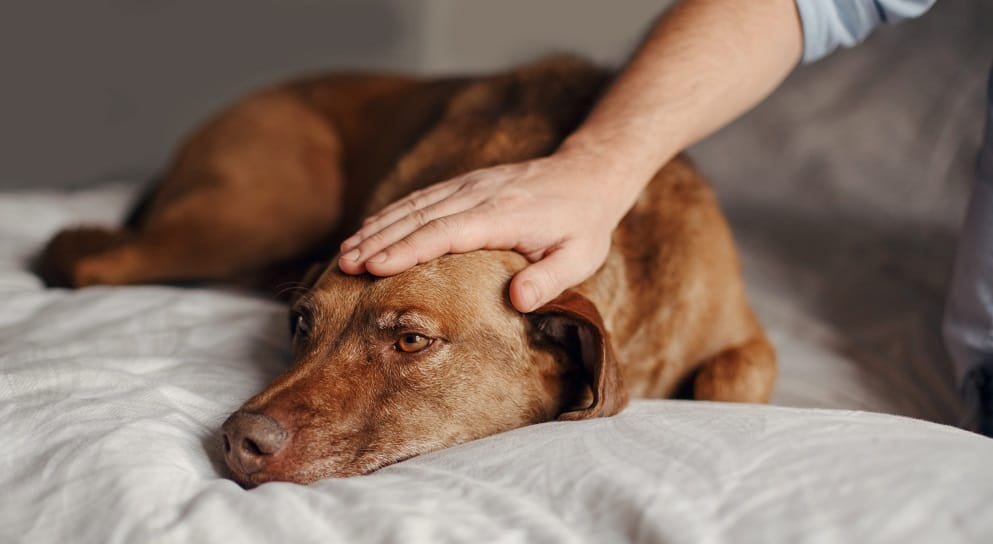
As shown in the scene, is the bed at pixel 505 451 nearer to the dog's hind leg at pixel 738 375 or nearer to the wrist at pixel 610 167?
the dog's hind leg at pixel 738 375

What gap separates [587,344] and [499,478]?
20.4 inches

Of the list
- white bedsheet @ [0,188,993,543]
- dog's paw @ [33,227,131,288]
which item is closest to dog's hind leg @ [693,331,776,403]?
white bedsheet @ [0,188,993,543]

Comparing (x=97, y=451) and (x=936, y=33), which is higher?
(x=936, y=33)

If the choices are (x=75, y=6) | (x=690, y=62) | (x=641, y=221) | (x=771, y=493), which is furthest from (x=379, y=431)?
(x=75, y=6)

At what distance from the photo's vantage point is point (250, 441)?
1548 millimetres

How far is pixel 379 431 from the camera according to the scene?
5.61ft

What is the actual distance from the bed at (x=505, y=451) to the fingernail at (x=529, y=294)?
0.29 metres

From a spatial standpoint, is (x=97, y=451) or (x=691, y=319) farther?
(x=691, y=319)

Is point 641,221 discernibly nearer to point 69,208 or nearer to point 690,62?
point 690,62

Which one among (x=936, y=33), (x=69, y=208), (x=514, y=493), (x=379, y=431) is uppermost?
(x=936, y=33)

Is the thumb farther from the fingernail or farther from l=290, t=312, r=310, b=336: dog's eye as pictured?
l=290, t=312, r=310, b=336: dog's eye

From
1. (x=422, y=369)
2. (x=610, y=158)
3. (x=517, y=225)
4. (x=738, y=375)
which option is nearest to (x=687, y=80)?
(x=610, y=158)

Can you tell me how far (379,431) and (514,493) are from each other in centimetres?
43

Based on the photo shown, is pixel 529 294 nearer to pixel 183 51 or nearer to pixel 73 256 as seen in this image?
pixel 73 256
